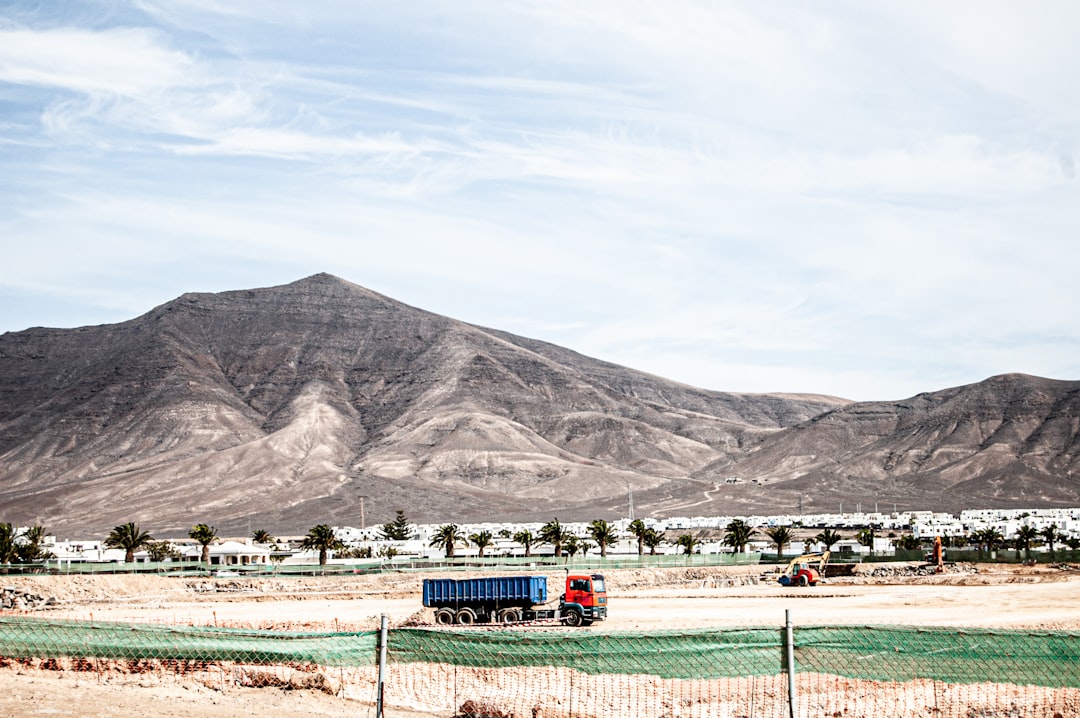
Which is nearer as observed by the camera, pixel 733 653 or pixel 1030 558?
pixel 733 653

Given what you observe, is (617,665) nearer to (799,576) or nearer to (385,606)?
(385,606)

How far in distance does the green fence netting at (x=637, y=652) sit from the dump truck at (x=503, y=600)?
24.4 metres

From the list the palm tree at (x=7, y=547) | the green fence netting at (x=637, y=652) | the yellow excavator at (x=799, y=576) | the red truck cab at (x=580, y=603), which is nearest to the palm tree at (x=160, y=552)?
the palm tree at (x=7, y=547)

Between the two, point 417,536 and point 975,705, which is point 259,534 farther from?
point 975,705

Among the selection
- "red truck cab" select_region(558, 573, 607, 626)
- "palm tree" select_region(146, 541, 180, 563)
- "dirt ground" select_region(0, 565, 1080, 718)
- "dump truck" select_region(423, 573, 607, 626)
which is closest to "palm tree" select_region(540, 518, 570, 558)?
"dirt ground" select_region(0, 565, 1080, 718)

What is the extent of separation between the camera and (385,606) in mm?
59219

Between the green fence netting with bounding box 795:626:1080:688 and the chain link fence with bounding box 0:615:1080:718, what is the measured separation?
0.11 ft

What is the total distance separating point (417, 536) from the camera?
142 meters

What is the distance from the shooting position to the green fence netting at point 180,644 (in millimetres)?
17281

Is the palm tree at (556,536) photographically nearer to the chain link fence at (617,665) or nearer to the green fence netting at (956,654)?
the chain link fence at (617,665)

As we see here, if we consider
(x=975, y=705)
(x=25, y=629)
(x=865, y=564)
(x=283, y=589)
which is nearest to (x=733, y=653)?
(x=975, y=705)

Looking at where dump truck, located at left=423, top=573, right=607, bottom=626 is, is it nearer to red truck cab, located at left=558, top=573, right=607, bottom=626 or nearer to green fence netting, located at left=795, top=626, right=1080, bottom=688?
red truck cab, located at left=558, top=573, right=607, bottom=626

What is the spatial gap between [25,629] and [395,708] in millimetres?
7064

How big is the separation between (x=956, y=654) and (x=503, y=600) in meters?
25.3
